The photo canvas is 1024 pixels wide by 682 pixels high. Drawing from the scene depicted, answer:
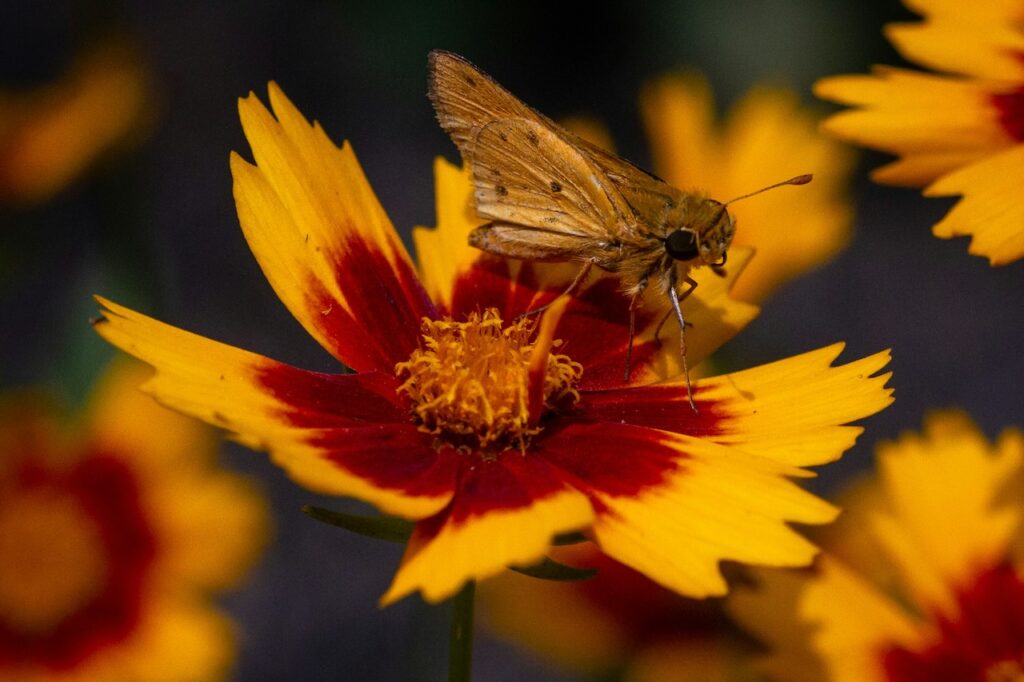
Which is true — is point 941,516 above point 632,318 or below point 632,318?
below

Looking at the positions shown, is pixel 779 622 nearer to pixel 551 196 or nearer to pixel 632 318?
→ pixel 632 318

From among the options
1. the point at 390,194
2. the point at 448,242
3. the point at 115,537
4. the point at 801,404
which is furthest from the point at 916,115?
the point at 390,194

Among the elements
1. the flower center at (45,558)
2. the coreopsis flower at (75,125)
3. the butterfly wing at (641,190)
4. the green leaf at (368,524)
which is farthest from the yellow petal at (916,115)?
the coreopsis flower at (75,125)

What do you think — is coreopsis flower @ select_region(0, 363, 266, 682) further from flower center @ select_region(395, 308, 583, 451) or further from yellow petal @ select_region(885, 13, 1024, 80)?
yellow petal @ select_region(885, 13, 1024, 80)

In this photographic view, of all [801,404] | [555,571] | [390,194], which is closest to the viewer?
[555,571]

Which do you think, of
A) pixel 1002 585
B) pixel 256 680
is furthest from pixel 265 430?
pixel 256 680

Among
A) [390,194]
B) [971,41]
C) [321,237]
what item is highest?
[971,41]
